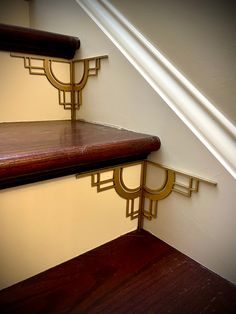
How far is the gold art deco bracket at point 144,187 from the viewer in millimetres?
577

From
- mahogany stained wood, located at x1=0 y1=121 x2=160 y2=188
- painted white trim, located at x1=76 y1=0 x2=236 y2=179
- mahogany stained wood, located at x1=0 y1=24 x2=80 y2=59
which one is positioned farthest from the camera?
mahogany stained wood, located at x1=0 y1=24 x2=80 y2=59

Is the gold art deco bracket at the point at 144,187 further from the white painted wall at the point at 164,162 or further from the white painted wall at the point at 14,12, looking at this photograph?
the white painted wall at the point at 14,12

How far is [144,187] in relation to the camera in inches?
27.2

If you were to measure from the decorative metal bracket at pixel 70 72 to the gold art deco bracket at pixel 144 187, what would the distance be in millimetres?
366

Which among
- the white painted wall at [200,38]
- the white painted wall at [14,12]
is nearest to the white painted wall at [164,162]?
the white painted wall at [200,38]

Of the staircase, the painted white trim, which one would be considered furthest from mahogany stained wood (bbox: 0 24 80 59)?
the painted white trim

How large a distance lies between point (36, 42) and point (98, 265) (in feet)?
2.23

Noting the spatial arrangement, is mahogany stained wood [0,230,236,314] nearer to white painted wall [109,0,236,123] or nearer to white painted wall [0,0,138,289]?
white painted wall [0,0,138,289]

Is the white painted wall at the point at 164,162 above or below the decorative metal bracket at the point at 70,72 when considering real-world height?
below

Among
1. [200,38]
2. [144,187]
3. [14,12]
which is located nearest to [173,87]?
[200,38]

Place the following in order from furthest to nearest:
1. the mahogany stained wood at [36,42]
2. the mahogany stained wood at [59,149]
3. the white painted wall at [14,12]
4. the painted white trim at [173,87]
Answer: the white painted wall at [14,12] → the mahogany stained wood at [36,42] → the painted white trim at [173,87] → the mahogany stained wood at [59,149]

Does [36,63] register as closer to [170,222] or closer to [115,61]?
[115,61]

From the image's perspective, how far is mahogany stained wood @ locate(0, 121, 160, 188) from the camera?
1.39 ft

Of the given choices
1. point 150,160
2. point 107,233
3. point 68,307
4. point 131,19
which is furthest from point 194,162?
point 131,19
